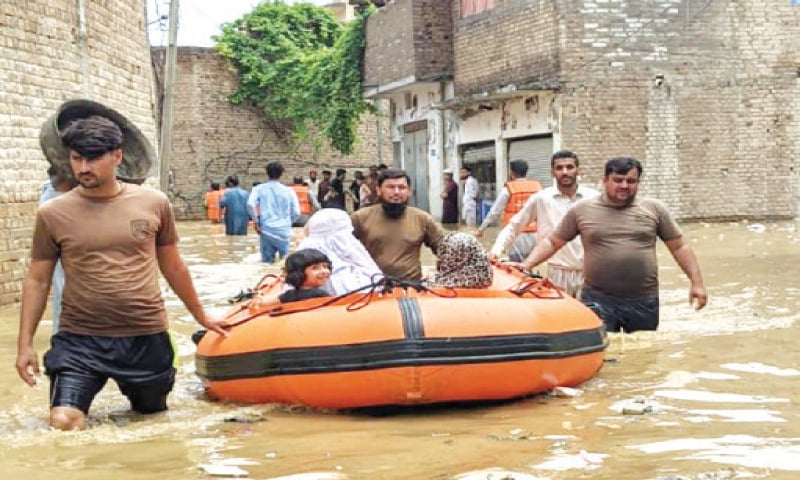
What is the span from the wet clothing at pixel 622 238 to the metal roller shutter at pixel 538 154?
14.0m

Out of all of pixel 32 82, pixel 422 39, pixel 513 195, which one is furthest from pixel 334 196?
pixel 513 195

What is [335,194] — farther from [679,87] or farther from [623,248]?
[623,248]

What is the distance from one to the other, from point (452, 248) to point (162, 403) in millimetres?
1720

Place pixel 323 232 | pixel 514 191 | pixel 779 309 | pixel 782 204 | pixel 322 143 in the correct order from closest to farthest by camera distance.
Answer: pixel 323 232 → pixel 779 309 → pixel 514 191 → pixel 782 204 → pixel 322 143

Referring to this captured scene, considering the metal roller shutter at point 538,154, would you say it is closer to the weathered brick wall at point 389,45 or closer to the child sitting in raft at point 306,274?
the weathered brick wall at point 389,45

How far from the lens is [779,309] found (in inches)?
376

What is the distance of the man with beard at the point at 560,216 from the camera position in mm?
8188

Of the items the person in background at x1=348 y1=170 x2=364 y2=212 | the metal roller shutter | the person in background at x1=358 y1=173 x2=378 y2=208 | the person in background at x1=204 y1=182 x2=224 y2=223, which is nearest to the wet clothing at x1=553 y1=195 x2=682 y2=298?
the metal roller shutter

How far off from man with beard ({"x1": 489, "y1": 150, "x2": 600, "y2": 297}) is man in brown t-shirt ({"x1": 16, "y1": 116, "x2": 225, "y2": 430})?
3.32m

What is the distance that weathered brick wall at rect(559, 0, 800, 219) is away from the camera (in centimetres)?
2105

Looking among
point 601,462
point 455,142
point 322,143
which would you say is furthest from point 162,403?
point 322,143

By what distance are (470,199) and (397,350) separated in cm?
1848

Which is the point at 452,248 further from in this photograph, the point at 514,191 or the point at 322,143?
the point at 322,143

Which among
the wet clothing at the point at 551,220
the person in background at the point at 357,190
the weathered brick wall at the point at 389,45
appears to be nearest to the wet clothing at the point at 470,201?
the weathered brick wall at the point at 389,45
